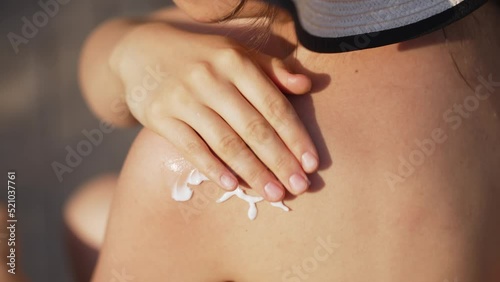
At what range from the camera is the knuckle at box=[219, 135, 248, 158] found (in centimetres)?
74

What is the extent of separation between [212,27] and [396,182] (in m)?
0.45

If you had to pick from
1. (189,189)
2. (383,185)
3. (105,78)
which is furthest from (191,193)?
(105,78)

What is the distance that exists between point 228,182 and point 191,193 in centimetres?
5

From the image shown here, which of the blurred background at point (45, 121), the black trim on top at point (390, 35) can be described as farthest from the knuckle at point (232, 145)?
the blurred background at point (45, 121)

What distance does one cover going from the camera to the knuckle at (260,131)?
2.39ft

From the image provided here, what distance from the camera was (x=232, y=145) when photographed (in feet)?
2.45

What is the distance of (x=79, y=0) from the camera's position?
1759mm

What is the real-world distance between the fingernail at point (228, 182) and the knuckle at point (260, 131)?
0.05 metres

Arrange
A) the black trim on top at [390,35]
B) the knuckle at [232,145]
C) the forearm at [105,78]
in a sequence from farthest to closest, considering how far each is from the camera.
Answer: the forearm at [105,78], the knuckle at [232,145], the black trim on top at [390,35]

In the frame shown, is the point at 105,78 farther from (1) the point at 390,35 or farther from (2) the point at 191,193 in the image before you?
(1) the point at 390,35

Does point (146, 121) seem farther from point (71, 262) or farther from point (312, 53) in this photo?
point (71, 262)

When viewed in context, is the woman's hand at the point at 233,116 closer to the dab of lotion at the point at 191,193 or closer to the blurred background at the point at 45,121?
the dab of lotion at the point at 191,193

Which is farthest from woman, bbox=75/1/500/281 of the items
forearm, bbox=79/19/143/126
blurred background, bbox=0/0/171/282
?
blurred background, bbox=0/0/171/282

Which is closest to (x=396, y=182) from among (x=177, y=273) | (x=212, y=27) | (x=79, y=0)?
(x=177, y=273)
